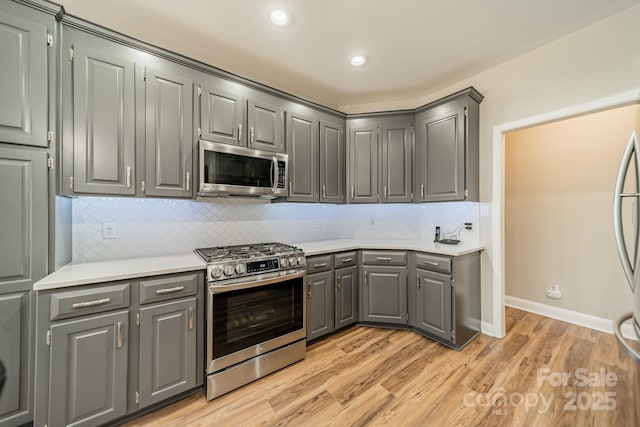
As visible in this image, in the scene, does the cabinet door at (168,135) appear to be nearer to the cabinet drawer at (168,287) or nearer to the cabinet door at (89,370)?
the cabinet drawer at (168,287)

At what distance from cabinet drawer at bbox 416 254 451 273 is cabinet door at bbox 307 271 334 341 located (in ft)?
3.17

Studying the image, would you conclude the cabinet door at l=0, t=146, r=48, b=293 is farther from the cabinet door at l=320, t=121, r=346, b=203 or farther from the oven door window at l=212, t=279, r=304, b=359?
the cabinet door at l=320, t=121, r=346, b=203

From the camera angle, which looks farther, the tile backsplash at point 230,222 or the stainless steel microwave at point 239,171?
the stainless steel microwave at point 239,171

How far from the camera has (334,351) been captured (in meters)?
2.48

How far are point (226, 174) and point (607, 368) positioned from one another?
364 centimetres

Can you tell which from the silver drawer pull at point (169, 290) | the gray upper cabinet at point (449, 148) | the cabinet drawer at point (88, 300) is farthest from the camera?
the gray upper cabinet at point (449, 148)

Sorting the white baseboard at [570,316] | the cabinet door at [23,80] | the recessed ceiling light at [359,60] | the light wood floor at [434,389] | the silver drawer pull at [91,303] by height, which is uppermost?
the recessed ceiling light at [359,60]

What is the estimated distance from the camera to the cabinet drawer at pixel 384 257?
9.30ft

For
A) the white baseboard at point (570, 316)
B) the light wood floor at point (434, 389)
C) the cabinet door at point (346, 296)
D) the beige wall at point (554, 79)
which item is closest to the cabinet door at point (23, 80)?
the light wood floor at point (434, 389)

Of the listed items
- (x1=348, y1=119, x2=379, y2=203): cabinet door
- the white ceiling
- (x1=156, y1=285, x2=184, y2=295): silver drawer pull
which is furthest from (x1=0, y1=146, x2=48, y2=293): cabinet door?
(x1=348, y1=119, x2=379, y2=203): cabinet door

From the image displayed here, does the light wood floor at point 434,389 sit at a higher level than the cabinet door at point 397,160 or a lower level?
lower

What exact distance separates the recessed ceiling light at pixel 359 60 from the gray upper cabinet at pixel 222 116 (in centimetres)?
117

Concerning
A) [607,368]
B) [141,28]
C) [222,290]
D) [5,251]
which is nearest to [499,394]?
[607,368]

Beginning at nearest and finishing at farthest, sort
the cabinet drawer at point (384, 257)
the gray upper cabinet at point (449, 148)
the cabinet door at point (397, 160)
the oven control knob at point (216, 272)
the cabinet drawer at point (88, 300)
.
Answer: the cabinet drawer at point (88, 300)
the oven control knob at point (216, 272)
the gray upper cabinet at point (449, 148)
the cabinet drawer at point (384, 257)
the cabinet door at point (397, 160)
